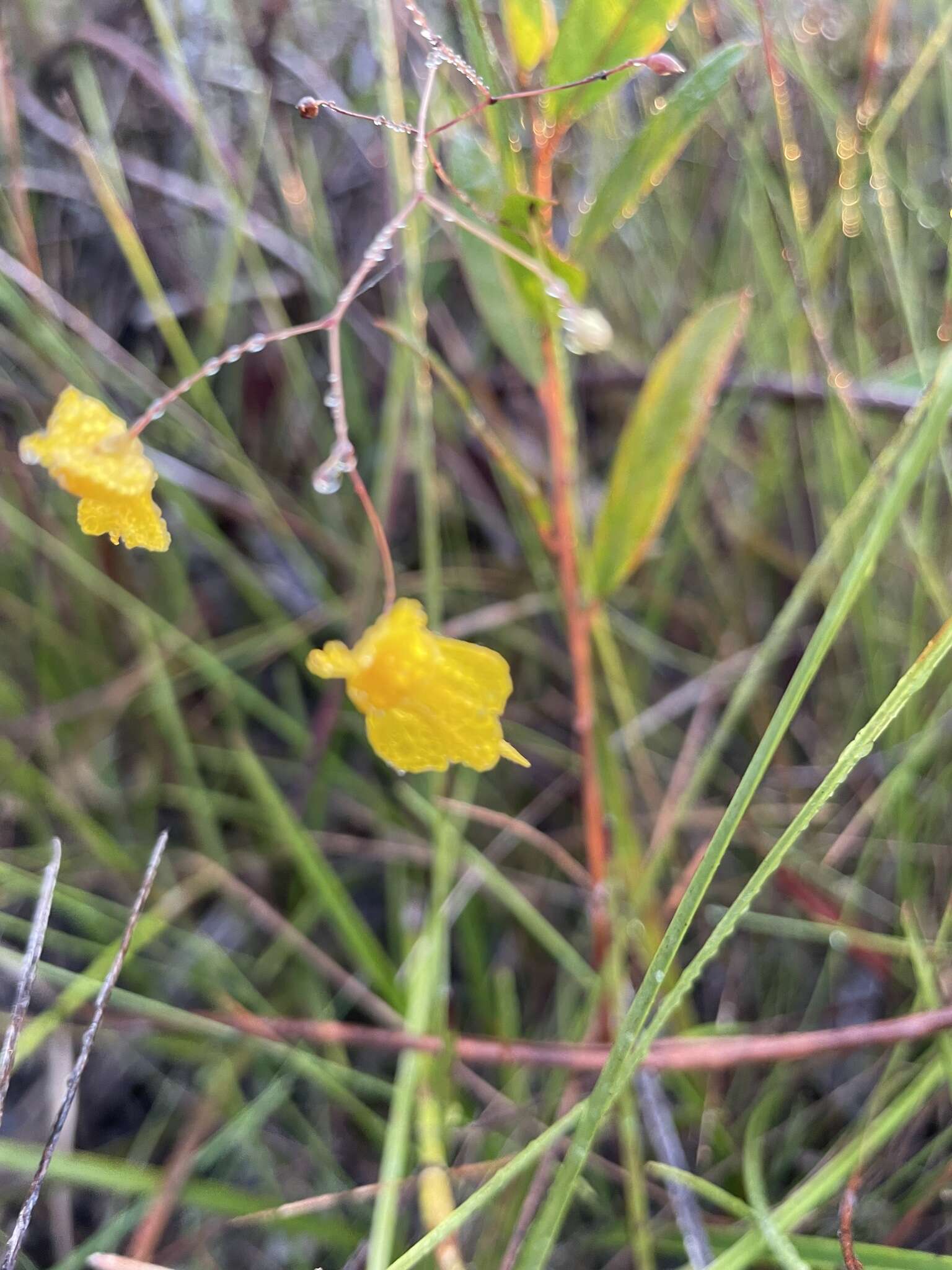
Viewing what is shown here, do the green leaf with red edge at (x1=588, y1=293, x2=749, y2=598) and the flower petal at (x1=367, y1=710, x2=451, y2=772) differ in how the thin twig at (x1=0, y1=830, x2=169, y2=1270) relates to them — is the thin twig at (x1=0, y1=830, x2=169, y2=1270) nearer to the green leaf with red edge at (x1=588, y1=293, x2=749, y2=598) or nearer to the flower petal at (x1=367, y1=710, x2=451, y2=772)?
the flower petal at (x1=367, y1=710, x2=451, y2=772)

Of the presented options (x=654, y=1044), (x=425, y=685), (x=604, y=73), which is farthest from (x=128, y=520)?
(x=654, y=1044)

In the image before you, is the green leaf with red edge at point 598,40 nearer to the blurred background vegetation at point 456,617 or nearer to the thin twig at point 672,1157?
the blurred background vegetation at point 456,617

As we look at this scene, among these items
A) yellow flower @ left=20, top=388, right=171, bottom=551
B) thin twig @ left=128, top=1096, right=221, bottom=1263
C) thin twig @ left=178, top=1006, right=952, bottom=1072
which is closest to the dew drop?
yellow flower @ left=20, top=388, right=171, bottom=551

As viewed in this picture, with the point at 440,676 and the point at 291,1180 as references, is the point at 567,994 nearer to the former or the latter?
the point at 291,1180

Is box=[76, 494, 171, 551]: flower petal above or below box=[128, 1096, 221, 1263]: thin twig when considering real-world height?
above

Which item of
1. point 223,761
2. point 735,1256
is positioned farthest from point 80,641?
point 735,1256

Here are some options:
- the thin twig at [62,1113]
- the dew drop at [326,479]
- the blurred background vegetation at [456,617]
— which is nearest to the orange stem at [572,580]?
the blurred background vegetation at [456,617]

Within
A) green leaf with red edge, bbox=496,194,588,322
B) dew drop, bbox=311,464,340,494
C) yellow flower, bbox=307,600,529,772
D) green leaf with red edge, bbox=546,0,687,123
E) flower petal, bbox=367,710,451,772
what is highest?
green leaf with red edge, bbox=546,0,687,123
